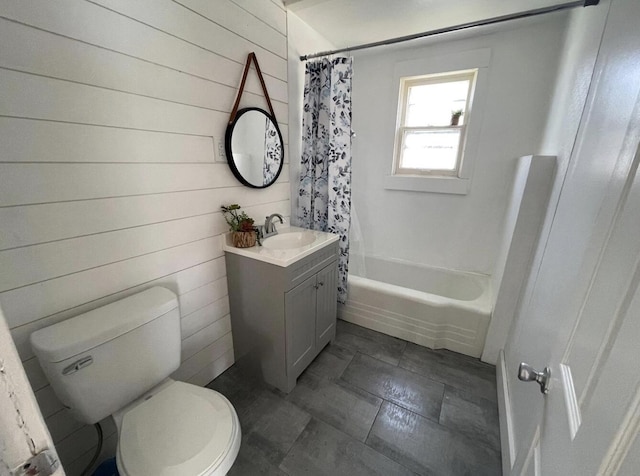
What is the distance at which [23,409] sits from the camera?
1.09ft

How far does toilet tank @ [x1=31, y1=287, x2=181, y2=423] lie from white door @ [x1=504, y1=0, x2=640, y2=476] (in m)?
1.30

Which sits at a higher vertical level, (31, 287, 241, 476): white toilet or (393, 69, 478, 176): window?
(393, 69, 478, 176): window

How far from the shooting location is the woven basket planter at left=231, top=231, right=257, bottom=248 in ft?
4.87

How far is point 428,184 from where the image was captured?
2.38m

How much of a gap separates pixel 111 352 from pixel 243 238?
75cm

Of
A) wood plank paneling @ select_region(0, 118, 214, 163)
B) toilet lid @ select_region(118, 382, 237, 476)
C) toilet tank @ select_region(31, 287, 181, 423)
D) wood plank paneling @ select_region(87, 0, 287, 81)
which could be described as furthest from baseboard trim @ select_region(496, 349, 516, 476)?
wood plank paneling @ select_region(87, 0, 287, 81)

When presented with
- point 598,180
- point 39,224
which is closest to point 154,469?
point 39,224

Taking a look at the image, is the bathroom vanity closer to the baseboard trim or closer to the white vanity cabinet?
the white vanity cabinet

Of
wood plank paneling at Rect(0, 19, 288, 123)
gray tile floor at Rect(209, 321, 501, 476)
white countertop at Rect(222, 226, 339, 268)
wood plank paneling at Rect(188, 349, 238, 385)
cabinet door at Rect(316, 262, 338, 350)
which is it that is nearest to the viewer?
wood plank paneling at Rect(0, 19, 288, 123)

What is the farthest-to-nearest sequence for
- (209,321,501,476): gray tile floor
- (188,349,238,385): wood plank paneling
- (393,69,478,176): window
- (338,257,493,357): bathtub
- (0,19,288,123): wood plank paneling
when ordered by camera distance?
1. (393,69,478,176): window
2. (338,257,493,357): bathtub
3. (188,349,238,385): wood plank paneling
4. (209,321,501,476): gray tile floor
5. (0,19,288,123): wood plank paneling

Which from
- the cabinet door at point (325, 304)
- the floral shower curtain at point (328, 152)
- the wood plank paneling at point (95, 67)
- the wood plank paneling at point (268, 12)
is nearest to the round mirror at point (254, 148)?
the wood plank paneling at point (95, 67)

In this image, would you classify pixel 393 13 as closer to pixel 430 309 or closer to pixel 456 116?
pixel 456 116

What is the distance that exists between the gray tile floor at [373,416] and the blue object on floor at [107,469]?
0.49 meters

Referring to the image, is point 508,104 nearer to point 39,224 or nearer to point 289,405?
point 289,405
